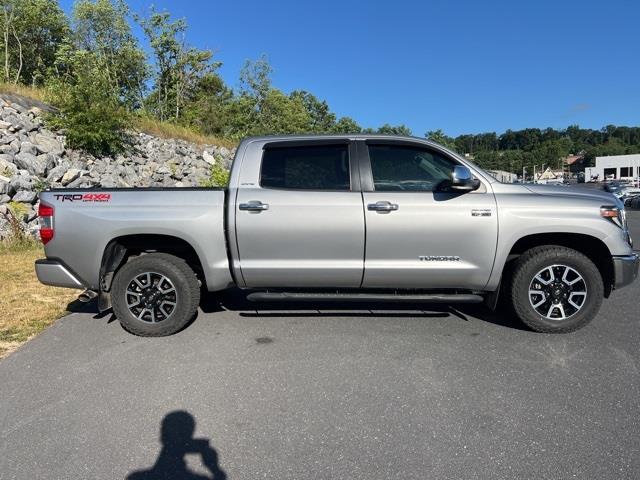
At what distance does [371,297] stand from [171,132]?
60.1 ft

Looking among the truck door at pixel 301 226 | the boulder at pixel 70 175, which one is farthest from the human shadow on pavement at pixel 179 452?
the boulder at pixel 70 175

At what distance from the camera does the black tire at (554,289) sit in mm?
4555

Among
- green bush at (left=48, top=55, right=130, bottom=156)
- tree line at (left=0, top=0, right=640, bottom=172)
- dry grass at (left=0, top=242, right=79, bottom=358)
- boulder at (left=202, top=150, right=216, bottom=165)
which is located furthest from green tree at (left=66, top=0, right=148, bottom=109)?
dry grass at (left=0, top=242, right=79, bottom=358)

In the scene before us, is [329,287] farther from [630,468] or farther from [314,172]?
[630,468]

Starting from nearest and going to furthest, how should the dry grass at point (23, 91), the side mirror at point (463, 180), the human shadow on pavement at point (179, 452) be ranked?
the human shadow on pavement at point (179, 452)
the side mirror at point (463, 180)
the dry grass at point (23, 91)

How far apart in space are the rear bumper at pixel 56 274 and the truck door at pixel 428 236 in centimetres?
289

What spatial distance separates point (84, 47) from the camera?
2408 centimetres

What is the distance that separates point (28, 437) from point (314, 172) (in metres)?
3.18

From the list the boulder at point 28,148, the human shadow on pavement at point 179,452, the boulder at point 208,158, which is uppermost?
the boulder at point 208,158

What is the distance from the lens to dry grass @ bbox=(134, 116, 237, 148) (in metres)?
19.3

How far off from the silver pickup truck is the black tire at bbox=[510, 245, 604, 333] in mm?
13

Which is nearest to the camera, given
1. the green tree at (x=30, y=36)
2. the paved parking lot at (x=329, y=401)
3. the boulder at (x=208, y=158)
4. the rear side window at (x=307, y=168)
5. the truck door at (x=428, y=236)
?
the paved parking lot at (x=329, y=401)

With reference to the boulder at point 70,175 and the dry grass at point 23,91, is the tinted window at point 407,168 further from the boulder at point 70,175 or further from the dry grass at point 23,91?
the dry grass at point 23,91

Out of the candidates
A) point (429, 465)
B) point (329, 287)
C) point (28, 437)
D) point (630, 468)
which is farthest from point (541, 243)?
point (28, 437)
